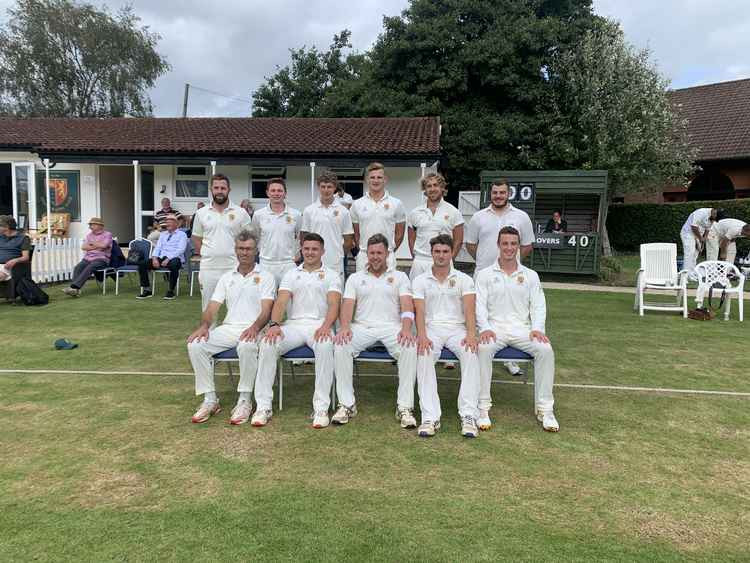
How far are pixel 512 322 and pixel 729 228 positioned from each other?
778 centimetres

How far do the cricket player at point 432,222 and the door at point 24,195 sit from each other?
644 inches

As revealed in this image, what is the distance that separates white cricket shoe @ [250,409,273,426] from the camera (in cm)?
376

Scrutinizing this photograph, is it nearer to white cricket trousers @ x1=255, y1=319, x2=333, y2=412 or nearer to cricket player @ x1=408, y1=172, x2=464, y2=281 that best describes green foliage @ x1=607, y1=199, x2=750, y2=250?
cricket player @ x1=408, y1=172, x2=464, y2=281

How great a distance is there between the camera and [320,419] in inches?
148

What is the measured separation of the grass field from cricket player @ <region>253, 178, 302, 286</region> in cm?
110

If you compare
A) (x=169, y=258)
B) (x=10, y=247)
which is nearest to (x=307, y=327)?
(x=169, y=258)

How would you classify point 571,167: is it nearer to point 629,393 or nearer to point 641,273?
point 641,273

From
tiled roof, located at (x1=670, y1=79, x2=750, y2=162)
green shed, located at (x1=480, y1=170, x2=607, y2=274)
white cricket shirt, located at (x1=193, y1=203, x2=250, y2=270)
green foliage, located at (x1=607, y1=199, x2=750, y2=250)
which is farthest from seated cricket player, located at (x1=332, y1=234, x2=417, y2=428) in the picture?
tiled roof, located at (x1=670, y1=79, x2=750, y2=162)

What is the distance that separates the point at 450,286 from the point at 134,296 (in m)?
7.40

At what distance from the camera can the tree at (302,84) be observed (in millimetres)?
32500

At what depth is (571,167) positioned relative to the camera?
1878cm

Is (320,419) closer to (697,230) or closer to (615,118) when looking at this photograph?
(697,230)


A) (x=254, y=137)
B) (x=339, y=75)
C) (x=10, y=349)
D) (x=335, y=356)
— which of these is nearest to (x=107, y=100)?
(x=339, y=75)

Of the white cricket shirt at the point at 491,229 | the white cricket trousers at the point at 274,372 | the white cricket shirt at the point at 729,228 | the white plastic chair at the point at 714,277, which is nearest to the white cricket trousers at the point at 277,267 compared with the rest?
the white cricket trousers at the point at 274,372
